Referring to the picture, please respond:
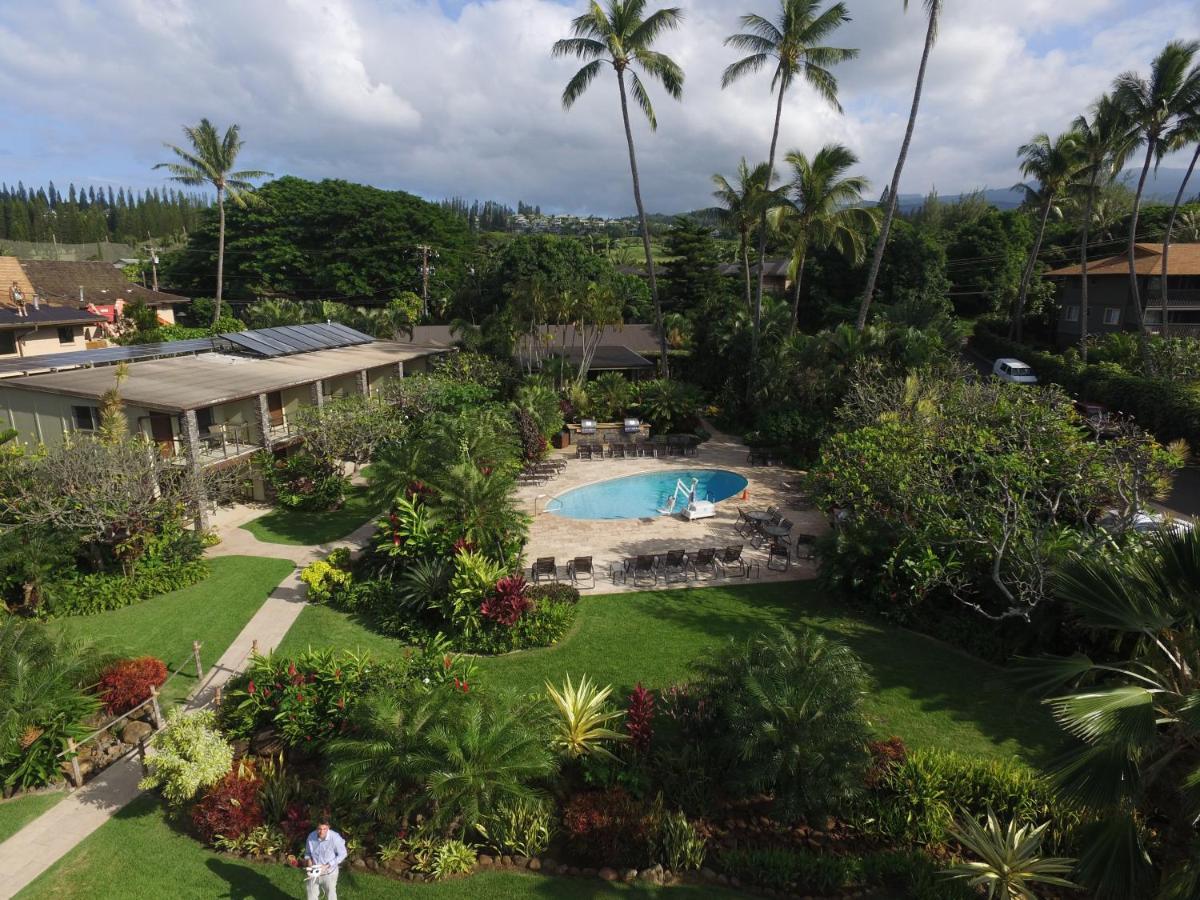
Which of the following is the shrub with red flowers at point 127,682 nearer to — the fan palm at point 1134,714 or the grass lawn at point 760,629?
the grass lawn at point 760,629

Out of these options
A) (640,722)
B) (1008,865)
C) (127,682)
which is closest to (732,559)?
(640,722)

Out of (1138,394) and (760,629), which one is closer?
(760,629)

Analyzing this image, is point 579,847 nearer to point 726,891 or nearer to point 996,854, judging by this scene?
point 726,891

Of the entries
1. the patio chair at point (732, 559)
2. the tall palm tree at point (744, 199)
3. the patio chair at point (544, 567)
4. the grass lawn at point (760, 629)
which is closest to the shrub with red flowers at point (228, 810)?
the grass lawn at point (760, 629)

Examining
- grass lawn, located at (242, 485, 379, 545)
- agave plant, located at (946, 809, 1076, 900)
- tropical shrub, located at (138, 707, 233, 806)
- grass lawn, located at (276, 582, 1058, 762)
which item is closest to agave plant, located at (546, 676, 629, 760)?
grass lawn, located at (276, 582, 1058, 762)

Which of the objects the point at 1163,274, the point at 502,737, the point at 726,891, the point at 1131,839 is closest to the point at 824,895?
the point at 726,891

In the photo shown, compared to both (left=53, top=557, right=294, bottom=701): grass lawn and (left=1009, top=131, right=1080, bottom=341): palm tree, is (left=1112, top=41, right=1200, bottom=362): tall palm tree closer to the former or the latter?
(left=1009, top=131, right=1080, bottom=341): palm tree

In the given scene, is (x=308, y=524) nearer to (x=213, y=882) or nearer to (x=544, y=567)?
(x=544, y=567)
